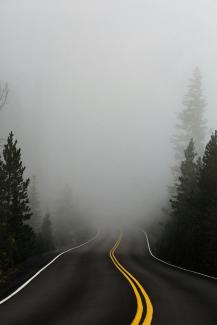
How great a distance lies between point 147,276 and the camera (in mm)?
22078

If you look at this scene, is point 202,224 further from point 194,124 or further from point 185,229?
point 194,124

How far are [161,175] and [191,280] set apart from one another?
104 meters

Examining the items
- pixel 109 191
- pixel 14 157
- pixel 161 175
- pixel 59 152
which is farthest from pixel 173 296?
pixel 59 152

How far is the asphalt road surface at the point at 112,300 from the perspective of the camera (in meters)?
11.8

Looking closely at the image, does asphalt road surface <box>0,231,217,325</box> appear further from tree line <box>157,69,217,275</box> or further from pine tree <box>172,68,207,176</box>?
pine tree <box>172,68,207,176</box>

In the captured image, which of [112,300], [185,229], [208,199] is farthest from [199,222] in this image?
[112,300]

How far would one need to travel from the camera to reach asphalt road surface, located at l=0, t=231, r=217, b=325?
1180 cm

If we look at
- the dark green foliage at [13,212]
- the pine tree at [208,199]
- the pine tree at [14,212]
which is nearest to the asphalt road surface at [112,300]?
the pine tree at [208,199]

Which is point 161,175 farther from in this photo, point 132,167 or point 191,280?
point 191,280

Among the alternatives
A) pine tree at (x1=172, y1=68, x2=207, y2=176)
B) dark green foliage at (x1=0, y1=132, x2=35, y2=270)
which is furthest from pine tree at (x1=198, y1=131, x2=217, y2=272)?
pine tree at (x1=172, y1=68, x2=207, y2=176)

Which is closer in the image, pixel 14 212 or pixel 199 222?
pixel 199 222

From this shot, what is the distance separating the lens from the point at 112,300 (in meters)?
14.7

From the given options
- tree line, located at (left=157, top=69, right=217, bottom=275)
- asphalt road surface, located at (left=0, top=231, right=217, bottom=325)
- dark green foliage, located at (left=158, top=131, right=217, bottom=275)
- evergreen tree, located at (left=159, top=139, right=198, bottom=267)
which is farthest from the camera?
evergreen tree, located at (left=159, top=139, right=198, bottom=267)

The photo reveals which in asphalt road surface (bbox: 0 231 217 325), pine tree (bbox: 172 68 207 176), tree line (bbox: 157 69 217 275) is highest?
pine tree (bbox: 172 68 207 176)
